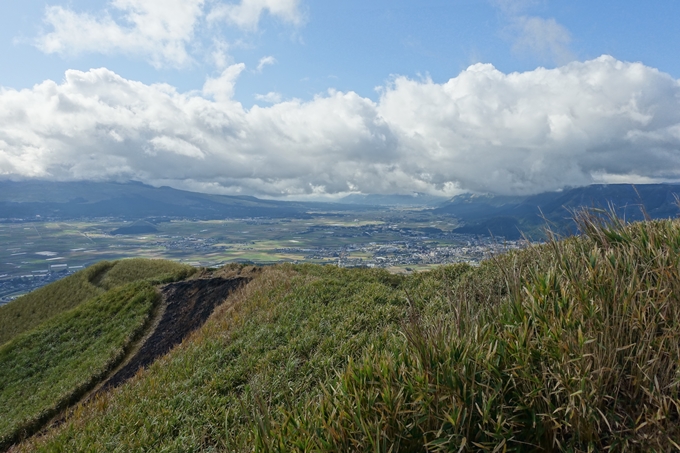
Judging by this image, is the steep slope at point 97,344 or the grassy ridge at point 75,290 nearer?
the steep slope at point 97,344

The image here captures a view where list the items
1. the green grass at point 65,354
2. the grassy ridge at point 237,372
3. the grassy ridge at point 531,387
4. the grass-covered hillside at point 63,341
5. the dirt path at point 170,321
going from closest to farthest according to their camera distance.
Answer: the grassy ridge at point 531,387 < the grassy ridge at point 237,372 < the green grass at point 65,354 < the grass-covered hillside at point 63,341 < the dirt path at point 170,321

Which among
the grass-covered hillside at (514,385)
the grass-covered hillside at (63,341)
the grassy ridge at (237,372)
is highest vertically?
the grass-covered hillside at (514,385)

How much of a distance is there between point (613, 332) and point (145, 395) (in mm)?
10865

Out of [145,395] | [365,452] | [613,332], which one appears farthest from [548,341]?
[145,395]

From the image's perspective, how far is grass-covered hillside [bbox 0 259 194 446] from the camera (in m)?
14.6

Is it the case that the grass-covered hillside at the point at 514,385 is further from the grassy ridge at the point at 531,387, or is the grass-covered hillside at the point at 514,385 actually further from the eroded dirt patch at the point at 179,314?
the eroded dirt patch at the point at 179,314

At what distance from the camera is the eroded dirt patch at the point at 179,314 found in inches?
632

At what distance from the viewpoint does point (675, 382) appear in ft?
12.7

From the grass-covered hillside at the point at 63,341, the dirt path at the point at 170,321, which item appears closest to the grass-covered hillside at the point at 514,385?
the dirt path at the point at 170,321

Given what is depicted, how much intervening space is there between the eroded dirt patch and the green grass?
104 centimetres

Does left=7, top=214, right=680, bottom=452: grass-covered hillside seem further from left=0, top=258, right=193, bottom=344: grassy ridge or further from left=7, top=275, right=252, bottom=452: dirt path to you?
left=0, top=258, right=193, bottom=344: grassy ridge

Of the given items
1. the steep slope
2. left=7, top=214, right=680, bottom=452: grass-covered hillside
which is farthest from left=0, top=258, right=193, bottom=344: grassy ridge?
left=7, top=214, right=680, bottom=452: grass-covered hillside

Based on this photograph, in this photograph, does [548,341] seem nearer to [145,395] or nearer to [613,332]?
[613,332]

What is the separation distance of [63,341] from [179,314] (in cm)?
693
